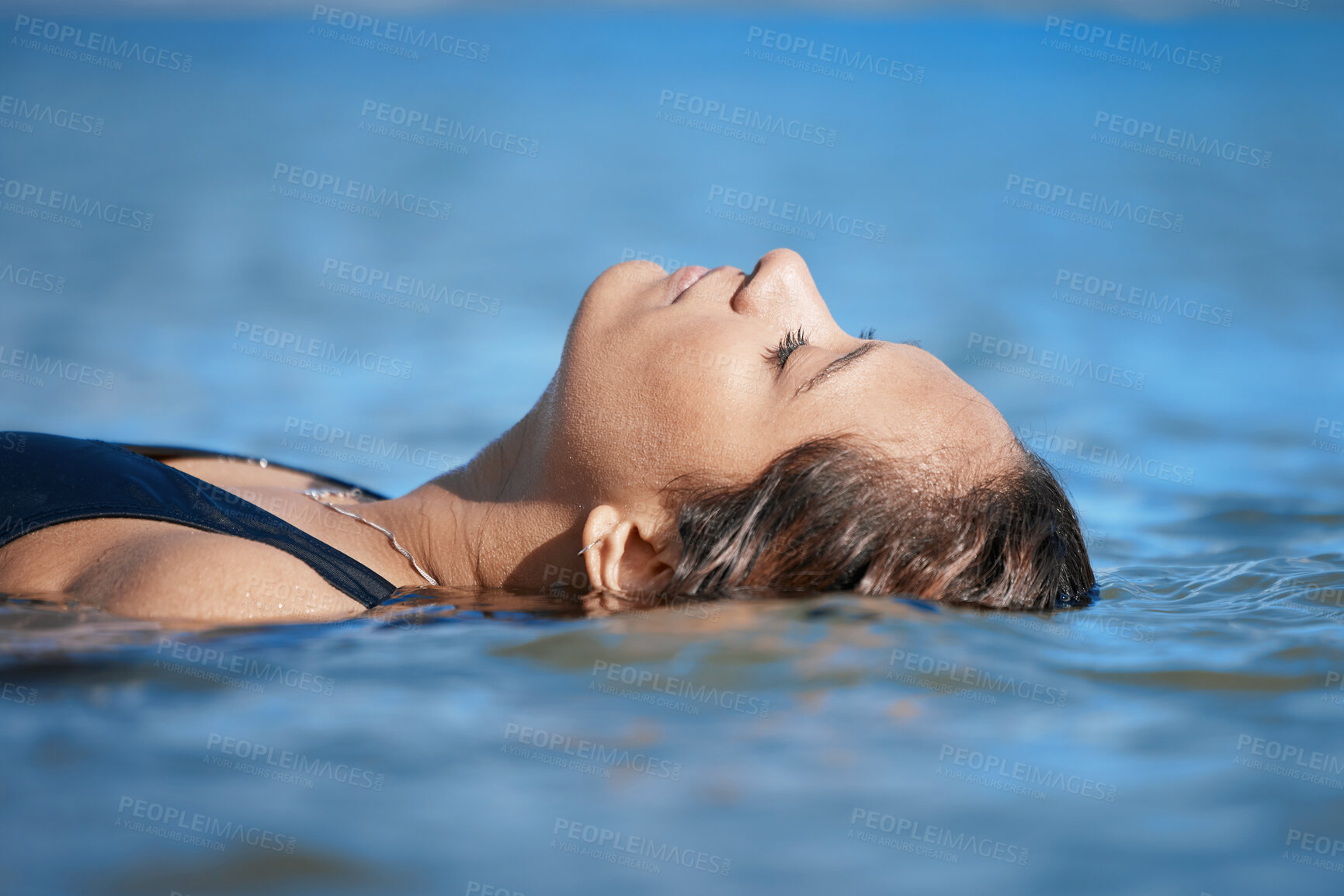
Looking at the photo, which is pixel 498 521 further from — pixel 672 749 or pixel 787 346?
pixel 672 749

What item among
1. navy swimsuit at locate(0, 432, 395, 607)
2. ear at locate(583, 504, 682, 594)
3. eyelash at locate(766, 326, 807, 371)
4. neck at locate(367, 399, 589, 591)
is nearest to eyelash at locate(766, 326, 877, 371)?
eyelash at locate(766, 326, 807, 371)

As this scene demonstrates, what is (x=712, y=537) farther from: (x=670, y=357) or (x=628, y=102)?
(x=628, y=102)

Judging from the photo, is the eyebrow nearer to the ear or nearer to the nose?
the nose

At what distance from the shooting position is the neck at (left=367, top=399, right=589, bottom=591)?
276 cm

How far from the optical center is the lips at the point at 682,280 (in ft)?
9.18

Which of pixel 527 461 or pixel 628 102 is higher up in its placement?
pixel 628 102

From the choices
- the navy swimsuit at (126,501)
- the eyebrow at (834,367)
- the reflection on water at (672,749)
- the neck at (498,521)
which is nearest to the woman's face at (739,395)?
the eyebrow at (834,367)

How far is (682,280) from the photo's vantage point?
9.36 feet

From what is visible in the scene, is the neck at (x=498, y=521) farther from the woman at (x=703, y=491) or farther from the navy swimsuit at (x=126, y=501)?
the navy swimsuit at (x=126, y=501)

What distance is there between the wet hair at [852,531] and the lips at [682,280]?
0.55 meters

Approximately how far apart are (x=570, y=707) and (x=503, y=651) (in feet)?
1.00

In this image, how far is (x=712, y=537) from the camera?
2523mm

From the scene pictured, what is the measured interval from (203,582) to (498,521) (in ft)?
2.55

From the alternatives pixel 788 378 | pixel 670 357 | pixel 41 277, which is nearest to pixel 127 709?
pixel 670 357
